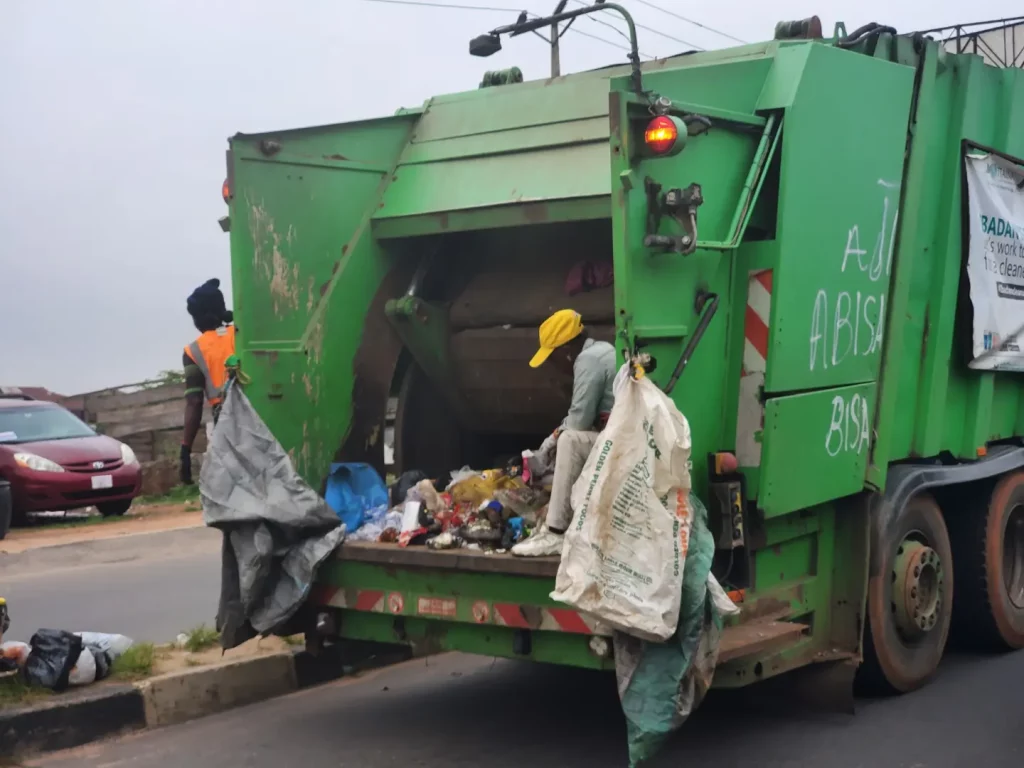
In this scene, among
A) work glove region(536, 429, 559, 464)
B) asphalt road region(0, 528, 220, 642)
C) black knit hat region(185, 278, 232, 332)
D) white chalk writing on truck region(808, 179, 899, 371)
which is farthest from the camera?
asphalt road region(0, 528, 220, 642)

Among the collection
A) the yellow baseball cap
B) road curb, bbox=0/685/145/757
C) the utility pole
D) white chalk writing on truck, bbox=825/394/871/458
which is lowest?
road curb, bbox=0/685/145/757

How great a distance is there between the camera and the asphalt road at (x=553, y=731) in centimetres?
467

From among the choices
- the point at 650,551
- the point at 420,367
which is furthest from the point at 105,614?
the point at 650,551

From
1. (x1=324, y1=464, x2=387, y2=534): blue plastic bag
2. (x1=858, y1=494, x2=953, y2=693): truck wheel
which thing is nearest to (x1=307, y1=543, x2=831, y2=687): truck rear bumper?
(x1=858, y1=494, x2=953, y2=693): truck wheel

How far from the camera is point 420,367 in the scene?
601 centimetres

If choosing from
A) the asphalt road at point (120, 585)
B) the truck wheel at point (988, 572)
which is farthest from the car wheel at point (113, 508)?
the truck wheel at point (988, 572)

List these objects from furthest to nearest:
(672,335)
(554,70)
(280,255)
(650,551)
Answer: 1. (554,70)
2. (280,255)
3. (672,335)
4. (650,551)

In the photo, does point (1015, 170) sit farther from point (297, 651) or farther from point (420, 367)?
point (297, 651)

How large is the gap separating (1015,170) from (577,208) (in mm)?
2414

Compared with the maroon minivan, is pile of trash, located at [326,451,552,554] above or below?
above

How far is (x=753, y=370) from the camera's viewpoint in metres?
4.42

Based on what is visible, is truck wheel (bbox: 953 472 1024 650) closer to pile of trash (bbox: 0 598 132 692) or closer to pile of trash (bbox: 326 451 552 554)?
pile of trash (bbox: 326 451 552 554)

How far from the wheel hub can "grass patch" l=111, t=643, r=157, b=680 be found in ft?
10.5

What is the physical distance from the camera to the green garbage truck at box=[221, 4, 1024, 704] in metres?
4.32
